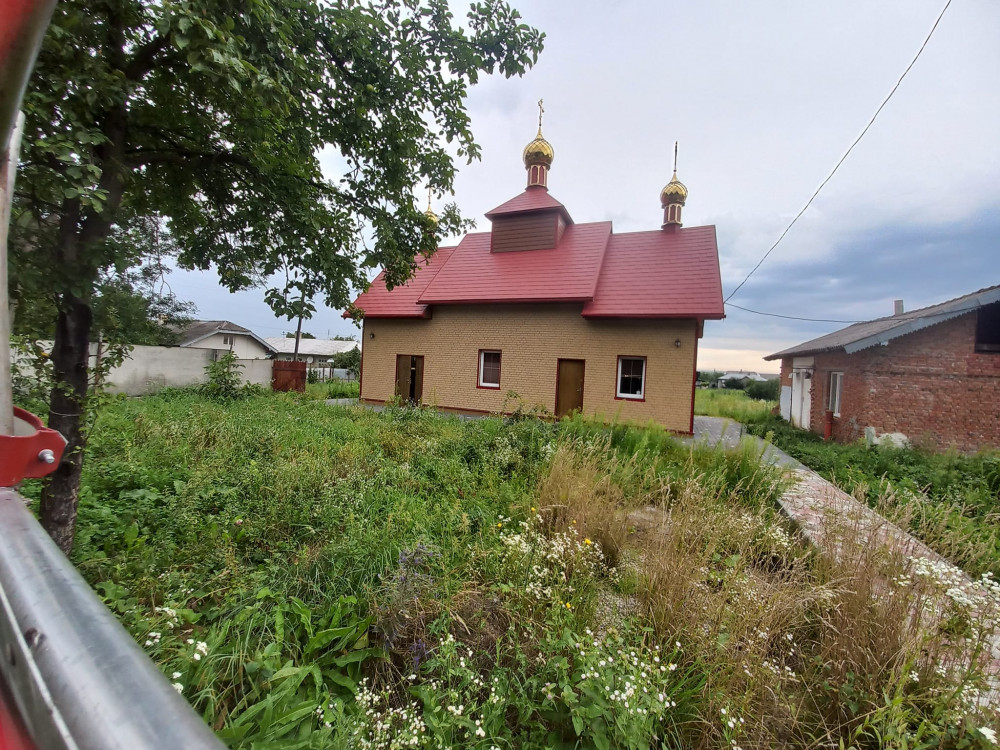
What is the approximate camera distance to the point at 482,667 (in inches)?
85.8

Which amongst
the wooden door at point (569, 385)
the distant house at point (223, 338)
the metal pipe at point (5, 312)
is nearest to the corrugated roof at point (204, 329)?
the distant house at point (223, 338)

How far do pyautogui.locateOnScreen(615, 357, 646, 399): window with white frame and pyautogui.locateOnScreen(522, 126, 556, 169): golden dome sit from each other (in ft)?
24.3

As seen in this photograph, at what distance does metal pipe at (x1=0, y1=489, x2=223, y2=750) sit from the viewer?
1.19ft

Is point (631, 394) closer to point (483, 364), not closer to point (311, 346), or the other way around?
point (483, 364)

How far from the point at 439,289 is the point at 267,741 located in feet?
42.0

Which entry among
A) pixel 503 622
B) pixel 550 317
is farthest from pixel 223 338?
pixel 503 622

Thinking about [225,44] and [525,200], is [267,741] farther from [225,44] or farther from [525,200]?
[525,200]

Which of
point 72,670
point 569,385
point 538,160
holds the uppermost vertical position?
point 538,160

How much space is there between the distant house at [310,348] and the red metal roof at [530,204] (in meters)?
32.6

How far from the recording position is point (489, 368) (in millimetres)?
13133

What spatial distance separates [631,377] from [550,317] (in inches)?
113

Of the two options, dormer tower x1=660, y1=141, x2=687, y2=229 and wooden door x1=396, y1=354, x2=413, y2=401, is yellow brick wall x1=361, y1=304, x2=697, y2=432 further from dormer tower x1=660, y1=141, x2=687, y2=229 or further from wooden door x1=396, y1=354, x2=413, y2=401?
dormer tower x1=660, y1=141, x2=687, y2=229

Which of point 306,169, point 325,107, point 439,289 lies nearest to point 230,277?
point 306,169

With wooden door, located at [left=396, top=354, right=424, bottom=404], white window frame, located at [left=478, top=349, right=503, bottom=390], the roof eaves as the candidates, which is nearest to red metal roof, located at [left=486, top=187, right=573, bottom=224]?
white window frame, located at [left=478, top=349, right=503, bottom=390]
